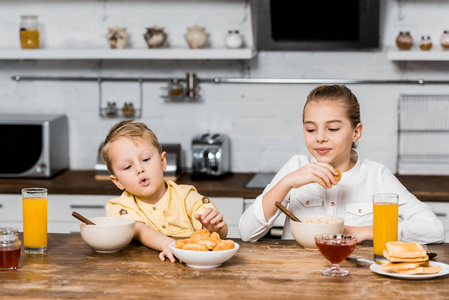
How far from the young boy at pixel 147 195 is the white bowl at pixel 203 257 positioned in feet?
0.70

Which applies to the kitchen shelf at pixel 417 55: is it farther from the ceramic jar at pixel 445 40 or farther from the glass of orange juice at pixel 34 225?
the glass of orange juice at pixel 34 225

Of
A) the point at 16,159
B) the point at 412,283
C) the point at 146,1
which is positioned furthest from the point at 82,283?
the point at 146,1

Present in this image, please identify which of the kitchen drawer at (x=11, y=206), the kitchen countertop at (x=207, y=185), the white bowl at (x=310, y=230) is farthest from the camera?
the kitchen drawer at (x=11, y=206)

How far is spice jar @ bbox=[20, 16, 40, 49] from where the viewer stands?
4074 mm

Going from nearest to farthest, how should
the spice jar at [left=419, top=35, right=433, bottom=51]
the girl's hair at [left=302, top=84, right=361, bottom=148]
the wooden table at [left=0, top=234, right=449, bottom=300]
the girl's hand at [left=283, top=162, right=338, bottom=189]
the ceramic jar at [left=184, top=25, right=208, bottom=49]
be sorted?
the wooden table at [left=0, top=234, right=449, bottom=300]
the girl's hand at [left=283, top=162, right=338, bottom=189]
the girl's hair at [left=302, top=84, right=361, bottom=148]
the spice jar at [left=419, top=35, right=433, bottom=51]
the ceramic jar at [left=184, top=25, right=208, bottom=49]

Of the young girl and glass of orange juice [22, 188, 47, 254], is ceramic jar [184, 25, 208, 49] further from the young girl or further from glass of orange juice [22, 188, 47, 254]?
glass of orange juice [22, 188, 47, 254]

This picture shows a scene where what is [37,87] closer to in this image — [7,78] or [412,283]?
[7,78]

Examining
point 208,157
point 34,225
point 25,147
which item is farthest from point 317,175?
point 25,147

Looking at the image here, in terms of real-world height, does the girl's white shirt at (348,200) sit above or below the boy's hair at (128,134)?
below

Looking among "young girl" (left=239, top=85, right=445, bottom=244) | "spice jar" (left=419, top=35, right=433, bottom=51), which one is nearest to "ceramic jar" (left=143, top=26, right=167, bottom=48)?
"spice jar" (left=419, top=35, right=433, bottom=51)

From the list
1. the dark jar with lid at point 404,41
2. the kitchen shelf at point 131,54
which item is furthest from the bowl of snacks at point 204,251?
the dark jar with lid at point 404,41

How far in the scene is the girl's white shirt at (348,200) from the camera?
2242 millimetres

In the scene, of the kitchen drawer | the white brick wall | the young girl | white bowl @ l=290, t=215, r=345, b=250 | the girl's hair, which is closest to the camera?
white bowl @ l=290, t=215, r=345, b=250

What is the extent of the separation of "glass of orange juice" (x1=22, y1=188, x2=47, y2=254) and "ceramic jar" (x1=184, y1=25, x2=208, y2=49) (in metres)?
2.09
